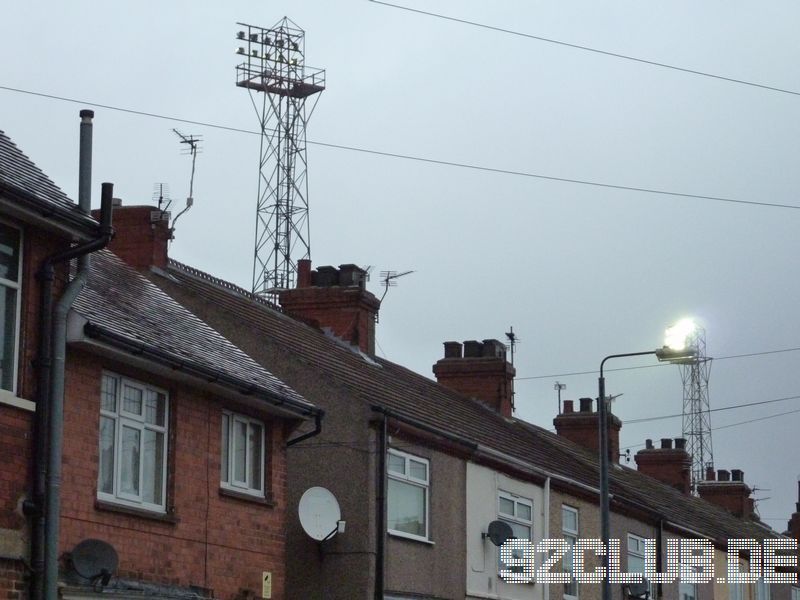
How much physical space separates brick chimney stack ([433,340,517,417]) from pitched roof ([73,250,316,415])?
41.7 ft

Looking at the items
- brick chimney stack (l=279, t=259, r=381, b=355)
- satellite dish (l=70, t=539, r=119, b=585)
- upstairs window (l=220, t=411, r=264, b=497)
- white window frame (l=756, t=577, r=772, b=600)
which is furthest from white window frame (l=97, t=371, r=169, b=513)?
white window frame (l=756, t=577, r=772, b=600)

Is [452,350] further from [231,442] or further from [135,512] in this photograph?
[135,512]

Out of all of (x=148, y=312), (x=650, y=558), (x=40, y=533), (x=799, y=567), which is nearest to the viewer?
(x=40, y=533)

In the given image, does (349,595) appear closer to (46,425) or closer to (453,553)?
(453,553)

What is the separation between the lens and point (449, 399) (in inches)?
1171

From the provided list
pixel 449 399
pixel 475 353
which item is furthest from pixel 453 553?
pixel 475 353

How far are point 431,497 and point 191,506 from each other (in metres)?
6.44

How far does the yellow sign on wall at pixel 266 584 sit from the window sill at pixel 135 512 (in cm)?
222

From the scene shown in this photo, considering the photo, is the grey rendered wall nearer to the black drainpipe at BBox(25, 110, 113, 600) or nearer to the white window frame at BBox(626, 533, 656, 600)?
the black drainpipe at BBox(25, 110, 113, 600)

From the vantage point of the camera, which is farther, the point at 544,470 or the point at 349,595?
the point at 544,470

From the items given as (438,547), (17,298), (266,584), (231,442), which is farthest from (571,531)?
(17,298)

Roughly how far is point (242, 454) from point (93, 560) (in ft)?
13.7

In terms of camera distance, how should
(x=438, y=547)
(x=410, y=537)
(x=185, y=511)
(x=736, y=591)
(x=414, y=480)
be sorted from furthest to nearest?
(x=736, y=591) → (x=438, y=547) → (x=414, y=480) → (x=410, y=537) → (x=185, y=511)

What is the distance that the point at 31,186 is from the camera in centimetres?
1520
